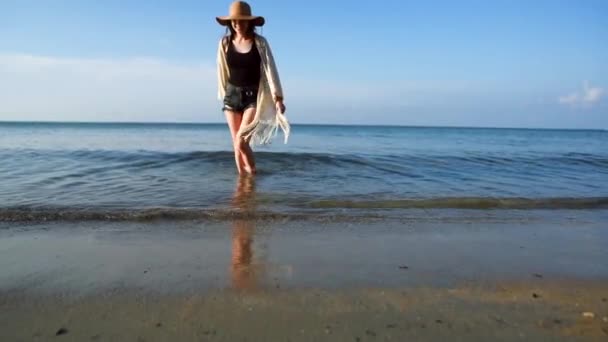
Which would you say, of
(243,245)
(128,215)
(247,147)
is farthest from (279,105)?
(243,245)

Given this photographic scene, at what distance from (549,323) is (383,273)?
30.3 inches

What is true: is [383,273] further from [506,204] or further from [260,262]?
[506,204]

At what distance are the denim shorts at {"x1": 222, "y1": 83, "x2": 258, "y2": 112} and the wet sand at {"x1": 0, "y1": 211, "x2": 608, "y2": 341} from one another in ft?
7.75

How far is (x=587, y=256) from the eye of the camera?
2707mm

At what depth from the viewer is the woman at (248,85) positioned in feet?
16.8

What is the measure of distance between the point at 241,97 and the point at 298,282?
3.66 meters

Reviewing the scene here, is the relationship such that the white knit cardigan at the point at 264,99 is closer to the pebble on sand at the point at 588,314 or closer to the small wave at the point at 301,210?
the small wave at the point at 301,210

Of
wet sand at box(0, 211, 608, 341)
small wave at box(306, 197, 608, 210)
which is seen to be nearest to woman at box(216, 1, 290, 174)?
small wave at box(306, 197, 608, 210)

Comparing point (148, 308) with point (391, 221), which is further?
point (391, 221)

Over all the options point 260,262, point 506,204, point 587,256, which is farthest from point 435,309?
point 506,204

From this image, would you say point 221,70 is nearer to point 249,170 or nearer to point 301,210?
point 249,170

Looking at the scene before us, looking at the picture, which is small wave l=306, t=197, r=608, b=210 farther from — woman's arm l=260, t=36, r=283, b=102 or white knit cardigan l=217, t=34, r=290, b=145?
woman's arm l=260, t=36, r=283, b=102

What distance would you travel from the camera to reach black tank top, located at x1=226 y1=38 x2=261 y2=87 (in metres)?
Answer: 5.16

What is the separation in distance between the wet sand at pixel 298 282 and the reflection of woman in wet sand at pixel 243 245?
0.01 m
